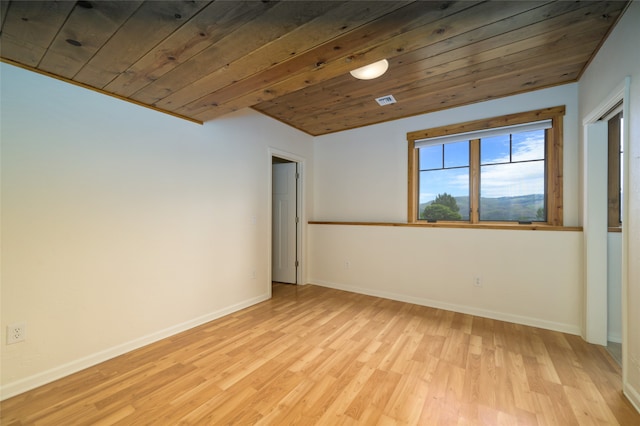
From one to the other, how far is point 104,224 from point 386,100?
3000 millimetres

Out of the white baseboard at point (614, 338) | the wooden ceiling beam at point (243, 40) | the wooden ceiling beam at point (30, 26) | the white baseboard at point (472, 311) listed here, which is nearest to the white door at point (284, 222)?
the white baseboard at point (472, 311)

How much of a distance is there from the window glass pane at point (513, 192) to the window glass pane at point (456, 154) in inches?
9.3

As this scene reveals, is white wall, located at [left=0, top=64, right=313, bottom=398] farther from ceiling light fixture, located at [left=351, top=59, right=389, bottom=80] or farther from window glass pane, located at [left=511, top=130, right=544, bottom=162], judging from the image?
window glass pane, located at [left=511, top=130, right=544, bottom=162]

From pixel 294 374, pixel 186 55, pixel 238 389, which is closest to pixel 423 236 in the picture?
pixel 294 374

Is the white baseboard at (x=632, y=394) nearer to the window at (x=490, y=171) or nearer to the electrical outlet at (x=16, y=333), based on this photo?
the window at (x=490, y=171)

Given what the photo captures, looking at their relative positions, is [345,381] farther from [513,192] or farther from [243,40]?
[513,192]

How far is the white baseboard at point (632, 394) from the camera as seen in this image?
4.82ft

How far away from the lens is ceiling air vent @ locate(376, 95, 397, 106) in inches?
112

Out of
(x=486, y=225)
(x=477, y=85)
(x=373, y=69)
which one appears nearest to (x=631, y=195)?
(x=486, y=225)

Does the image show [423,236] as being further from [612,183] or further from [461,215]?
[612,183]

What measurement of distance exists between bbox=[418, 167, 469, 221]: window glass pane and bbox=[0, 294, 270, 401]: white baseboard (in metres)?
2.91

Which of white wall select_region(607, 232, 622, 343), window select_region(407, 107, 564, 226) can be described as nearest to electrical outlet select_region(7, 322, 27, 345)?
window select_region(407, 107, 564, 226)

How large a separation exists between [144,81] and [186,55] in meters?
0.56

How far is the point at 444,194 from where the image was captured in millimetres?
3320
